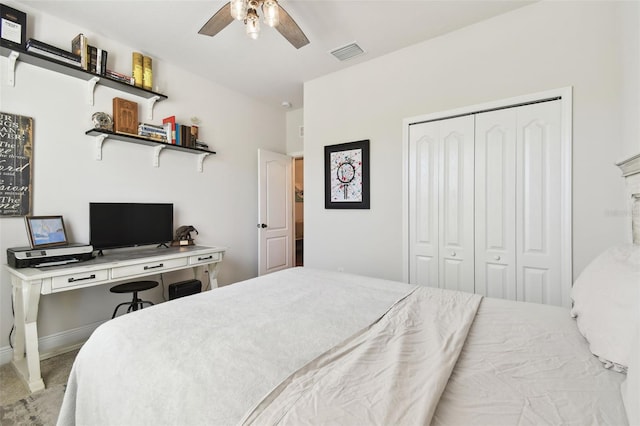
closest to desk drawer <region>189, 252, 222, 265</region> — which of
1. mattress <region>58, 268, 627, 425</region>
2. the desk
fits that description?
the desk

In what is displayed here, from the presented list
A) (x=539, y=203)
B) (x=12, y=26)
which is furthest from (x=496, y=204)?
(x=12, y=26)

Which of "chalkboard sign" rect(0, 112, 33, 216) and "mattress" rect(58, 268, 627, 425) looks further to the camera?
"chalkboard sign" rect(0, 112, 33, 216)

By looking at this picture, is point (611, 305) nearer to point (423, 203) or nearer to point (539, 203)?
point (539, 203)

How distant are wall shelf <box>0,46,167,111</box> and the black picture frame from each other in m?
2.00

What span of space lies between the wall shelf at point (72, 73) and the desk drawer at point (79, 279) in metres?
1.62

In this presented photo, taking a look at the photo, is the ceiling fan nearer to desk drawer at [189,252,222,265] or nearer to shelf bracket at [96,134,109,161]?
shelf bracket at [96,134,109,161]

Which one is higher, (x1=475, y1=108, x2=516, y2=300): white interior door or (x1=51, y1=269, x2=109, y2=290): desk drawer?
(x1=475, y1=108, x2=516, y2=300): white interior door

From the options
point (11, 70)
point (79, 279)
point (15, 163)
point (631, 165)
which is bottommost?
point (79, 279)

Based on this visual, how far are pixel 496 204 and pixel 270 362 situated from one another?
2.34 m

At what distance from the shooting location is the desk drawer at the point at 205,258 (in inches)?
112

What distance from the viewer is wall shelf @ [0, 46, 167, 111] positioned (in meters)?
2.16

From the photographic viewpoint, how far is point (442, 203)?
2650mm

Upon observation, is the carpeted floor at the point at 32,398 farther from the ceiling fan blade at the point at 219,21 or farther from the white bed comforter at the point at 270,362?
the ceiling fan blade at the point at 219,21

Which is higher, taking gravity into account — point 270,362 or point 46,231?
point 46,231
